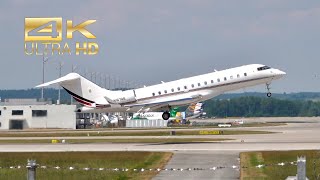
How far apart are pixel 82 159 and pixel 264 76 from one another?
96.5 ft

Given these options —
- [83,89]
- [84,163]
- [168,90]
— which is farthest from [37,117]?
[84,163]

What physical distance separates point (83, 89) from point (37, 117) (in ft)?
297

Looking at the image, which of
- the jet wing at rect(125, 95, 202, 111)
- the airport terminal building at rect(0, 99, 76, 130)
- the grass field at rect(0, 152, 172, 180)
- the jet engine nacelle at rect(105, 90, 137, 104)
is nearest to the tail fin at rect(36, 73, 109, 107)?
the jet engine nacelle at rect(105, 90, 137, 104)

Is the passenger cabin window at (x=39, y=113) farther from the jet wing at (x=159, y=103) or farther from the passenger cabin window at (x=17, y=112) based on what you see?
the jet wing at (x=159, y=103)

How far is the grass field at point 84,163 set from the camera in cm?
4856

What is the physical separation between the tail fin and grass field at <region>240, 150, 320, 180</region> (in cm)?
2413

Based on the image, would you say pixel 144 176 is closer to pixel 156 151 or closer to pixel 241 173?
pixel 241 173

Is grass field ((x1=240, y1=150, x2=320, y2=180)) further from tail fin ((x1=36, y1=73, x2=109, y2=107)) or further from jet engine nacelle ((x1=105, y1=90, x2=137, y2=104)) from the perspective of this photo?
tail fin ((x1=36, y1=73, x2=109, y2=107))

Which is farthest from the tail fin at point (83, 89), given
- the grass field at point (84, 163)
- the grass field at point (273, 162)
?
the grass field at point (273, 162)

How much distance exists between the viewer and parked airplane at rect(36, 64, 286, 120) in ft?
281

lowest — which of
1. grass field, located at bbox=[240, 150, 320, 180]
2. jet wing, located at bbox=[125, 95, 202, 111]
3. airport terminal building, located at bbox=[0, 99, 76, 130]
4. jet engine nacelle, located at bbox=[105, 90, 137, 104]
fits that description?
grass field, located at bbox=[240, 150, 320, 180]

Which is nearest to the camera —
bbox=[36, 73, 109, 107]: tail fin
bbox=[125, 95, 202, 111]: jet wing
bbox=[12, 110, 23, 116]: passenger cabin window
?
bbox=[125, 95, 202, 111]: jet wing

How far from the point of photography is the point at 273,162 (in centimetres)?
5859

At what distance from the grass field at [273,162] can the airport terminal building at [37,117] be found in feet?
363
